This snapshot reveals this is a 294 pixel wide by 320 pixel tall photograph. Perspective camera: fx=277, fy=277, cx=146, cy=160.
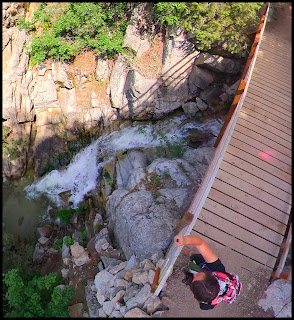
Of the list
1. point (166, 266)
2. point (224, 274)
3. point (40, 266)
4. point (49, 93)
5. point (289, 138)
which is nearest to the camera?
point (224, 274)

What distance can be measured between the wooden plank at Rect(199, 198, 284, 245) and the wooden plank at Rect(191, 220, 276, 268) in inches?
9.8

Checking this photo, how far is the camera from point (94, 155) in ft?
38.0

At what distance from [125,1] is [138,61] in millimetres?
2692

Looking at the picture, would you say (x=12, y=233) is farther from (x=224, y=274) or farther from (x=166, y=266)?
(x=224, y=274)

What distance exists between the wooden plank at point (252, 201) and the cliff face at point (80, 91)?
19.1 ft

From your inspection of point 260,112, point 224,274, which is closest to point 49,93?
point 260,112

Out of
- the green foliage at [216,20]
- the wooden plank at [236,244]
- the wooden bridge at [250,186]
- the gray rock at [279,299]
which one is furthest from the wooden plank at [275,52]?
the gray rock at [279,299]

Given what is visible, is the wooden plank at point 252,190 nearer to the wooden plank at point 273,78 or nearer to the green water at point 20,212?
the wooden plank at point 273,78

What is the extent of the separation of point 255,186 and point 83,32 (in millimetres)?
9480

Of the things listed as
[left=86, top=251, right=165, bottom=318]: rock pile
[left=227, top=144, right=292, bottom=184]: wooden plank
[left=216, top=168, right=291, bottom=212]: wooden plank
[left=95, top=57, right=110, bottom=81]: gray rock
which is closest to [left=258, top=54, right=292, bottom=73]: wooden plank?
[left=227, top=144, right=292, bottom=184]: wooden plank

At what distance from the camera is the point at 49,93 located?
11977mm

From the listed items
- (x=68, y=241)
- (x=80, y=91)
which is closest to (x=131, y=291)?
(x=68, y=241)

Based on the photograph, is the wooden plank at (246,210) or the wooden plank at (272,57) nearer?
the wooden plank at (246,210)

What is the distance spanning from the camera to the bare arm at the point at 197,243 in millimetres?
3916
